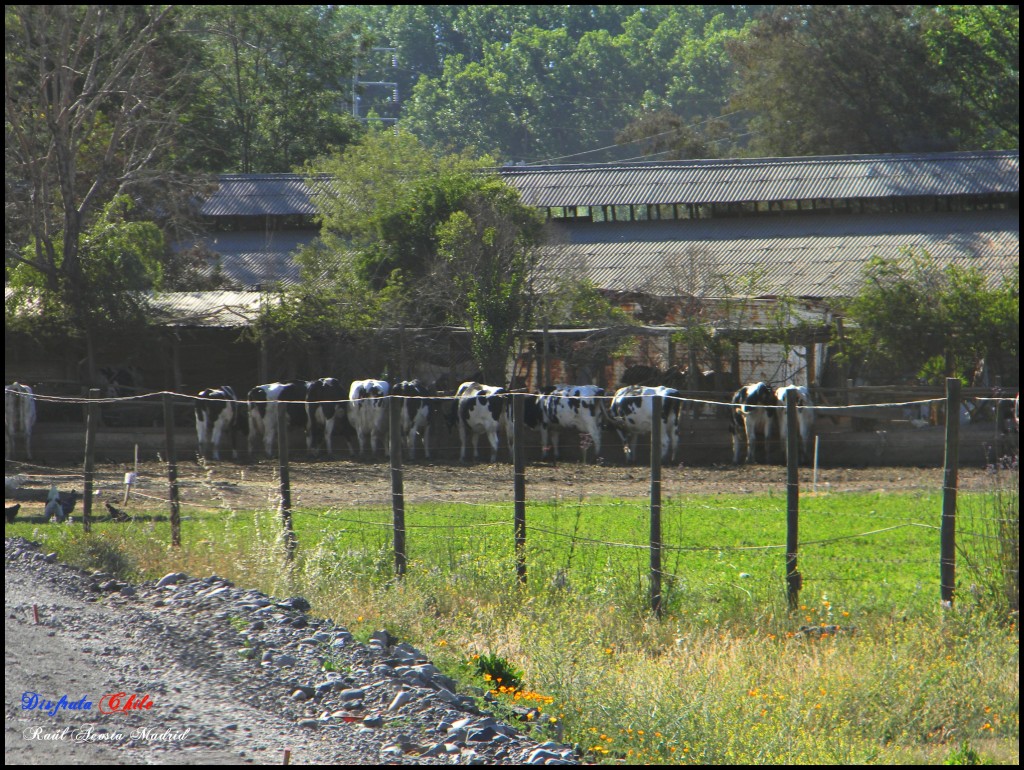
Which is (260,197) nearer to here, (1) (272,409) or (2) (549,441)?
(1) (272,409)

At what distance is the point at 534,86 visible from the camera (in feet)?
270

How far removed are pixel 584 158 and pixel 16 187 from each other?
54.4 m

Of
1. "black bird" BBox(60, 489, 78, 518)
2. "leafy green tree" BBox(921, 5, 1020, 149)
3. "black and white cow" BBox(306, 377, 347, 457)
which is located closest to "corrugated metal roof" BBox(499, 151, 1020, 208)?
"leafy green tree" BBox(921, 5, 1020, 149)

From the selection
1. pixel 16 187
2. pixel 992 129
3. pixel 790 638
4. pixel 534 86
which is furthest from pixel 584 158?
pixel 790 638

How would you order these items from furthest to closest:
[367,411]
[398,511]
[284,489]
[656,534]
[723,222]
A: 1. [723,222]
2. [367,411]
3. [284,489]
4. [398,511]
5. [656,534]

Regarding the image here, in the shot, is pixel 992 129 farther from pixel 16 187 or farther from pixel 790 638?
pixel 790 638

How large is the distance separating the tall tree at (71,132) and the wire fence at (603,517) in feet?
23.9

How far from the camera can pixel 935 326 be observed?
21.3 metres

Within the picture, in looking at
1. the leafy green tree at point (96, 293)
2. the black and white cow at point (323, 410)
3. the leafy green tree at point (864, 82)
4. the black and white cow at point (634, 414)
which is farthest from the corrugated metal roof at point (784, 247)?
the leafy green tree at point (864, 82)

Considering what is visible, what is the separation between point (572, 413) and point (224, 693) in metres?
15.5

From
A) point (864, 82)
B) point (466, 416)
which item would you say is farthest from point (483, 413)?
point (864, 82)

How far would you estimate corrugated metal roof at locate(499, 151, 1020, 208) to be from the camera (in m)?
35.0

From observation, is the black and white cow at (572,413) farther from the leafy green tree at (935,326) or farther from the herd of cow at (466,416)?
the leafy green tree at (935,326)

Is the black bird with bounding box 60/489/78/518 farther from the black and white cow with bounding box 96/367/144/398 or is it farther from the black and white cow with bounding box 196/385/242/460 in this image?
the black and white cow with bounding box 96/367/144/398
